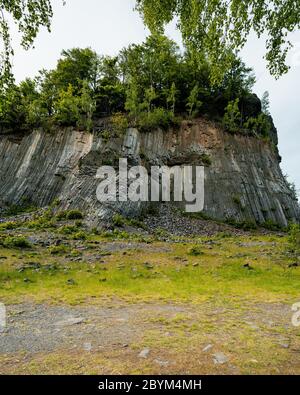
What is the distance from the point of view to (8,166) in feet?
115

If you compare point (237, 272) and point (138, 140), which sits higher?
point (138, 140)

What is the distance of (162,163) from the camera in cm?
3644

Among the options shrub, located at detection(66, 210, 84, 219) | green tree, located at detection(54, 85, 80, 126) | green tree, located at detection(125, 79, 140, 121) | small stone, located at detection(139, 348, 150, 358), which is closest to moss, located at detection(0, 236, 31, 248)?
shrub, located at detection(66, 210, 84, 219)

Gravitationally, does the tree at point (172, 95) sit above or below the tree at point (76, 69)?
below

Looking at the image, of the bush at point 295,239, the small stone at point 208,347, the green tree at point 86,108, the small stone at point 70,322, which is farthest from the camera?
the green tree at point 86,108

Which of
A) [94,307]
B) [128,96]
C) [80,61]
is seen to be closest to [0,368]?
[94,307]

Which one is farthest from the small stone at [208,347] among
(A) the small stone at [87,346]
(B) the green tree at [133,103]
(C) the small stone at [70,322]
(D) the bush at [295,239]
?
(B) the green tree at [133,103]

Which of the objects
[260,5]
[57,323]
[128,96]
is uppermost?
[128,96]

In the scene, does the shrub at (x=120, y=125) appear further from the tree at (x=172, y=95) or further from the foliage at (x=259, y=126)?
the foliage at (x=259, y=126)

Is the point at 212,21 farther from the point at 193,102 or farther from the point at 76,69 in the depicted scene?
the point at 76,69

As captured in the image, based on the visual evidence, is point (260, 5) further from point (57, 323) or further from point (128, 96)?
point (128, 96)

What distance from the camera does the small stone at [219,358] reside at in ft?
15.0

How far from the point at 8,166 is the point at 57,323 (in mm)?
32998

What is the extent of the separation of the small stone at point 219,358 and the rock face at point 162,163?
22069 millimetres
